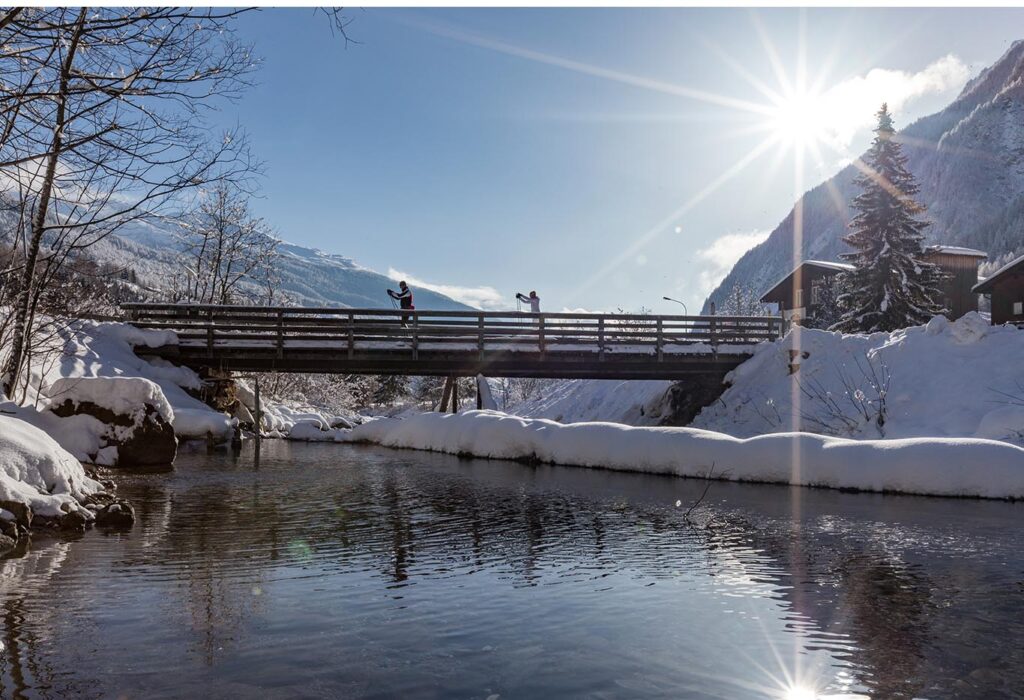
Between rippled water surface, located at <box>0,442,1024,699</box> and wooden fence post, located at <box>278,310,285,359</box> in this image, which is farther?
wooden fence post, located at <box>278,310,285,359</box>

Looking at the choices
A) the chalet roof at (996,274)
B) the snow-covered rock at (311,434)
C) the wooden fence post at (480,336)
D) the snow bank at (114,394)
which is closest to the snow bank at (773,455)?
the wooden fence post at (480,336)

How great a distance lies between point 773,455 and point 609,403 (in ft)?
73.0

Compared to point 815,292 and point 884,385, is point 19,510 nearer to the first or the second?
point 884,385

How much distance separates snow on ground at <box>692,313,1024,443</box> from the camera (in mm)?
18484

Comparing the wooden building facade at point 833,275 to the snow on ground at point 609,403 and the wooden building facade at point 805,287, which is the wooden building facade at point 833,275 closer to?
the wooden building facade at point 805,287

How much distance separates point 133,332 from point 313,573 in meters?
19.8

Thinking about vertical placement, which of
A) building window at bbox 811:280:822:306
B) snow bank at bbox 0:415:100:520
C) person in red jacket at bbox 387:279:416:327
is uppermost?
building window at bbox 811:280:822:306

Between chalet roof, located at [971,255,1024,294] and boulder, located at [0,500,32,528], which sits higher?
chalet roof, located at [971,255,1024,294]

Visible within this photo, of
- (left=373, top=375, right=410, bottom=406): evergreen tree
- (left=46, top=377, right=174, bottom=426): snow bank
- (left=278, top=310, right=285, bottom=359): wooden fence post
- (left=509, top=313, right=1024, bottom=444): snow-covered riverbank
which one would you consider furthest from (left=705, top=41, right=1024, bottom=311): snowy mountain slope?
(left=46, top=377, right=174, bottom=426): snow bank

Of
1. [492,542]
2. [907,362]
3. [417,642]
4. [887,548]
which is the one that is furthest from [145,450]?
[907,362]

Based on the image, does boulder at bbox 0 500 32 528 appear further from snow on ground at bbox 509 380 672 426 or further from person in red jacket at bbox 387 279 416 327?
snow on ground at bbox 509 380 672 426

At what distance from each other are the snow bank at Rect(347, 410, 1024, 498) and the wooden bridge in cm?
342

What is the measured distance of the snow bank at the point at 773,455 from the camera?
454 inches

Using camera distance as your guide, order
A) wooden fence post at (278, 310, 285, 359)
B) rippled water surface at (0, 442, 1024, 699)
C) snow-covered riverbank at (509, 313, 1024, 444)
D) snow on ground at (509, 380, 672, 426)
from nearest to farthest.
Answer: rippled water surface at (0, 442, 1024, 699), snow-covered riverbank at (509, 313, 1024, 444), wooden fence post at (278, 310, 285, 359), snow on ground at (509, 380, 672, 426)
